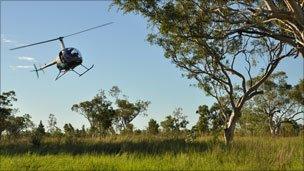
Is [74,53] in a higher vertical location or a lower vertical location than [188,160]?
higher

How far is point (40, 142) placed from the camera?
820 inches

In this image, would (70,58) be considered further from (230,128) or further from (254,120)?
(254,120)

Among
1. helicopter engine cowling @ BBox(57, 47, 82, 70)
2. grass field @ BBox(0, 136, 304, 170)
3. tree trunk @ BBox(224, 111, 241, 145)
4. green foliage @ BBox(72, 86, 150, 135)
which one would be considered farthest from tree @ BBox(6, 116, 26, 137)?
grass field @ BBox(0, 136, 304, 170)

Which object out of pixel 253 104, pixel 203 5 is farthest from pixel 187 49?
pixel 253 104

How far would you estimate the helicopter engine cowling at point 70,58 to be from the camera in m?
28.2

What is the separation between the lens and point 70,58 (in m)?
28.2

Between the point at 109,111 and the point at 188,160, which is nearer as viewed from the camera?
the point at 188,160

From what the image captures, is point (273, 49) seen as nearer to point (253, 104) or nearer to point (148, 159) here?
point (148, 159)

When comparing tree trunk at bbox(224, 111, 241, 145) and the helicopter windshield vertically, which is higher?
the helicopter windshield

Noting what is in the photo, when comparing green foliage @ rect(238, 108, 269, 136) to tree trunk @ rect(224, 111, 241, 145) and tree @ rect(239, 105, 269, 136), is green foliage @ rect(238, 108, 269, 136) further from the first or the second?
tree trunk @ rect(224, 111, 241, 145)

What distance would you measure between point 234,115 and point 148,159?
11556 mm

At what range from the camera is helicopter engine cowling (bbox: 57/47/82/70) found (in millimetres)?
Result: 28250

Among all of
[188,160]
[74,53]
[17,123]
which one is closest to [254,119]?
[17,123]

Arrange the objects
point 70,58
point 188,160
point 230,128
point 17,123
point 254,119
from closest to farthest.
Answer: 1. point 188,160
2. point 230,128
3. point 70,58
4. point 254,119
5. point 17,123
